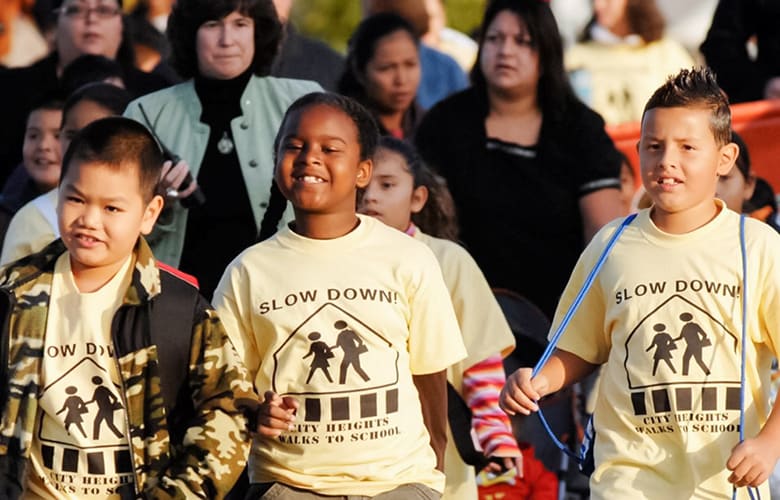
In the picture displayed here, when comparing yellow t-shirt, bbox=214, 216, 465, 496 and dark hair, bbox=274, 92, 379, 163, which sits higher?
dark hair, bbox=274, 92, 379, 163

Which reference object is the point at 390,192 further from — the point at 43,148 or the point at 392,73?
the point at 392,73

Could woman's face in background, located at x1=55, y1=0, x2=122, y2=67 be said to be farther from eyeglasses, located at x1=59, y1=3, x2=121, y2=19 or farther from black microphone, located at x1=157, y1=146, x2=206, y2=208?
black microphone, located at x1=157, y1=146, x2=206, y2=208

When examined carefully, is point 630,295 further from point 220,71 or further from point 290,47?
point 290,47

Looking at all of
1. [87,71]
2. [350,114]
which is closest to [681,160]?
[350,114]

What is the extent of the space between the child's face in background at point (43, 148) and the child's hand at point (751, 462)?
11.3ft

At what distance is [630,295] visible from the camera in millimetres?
5758

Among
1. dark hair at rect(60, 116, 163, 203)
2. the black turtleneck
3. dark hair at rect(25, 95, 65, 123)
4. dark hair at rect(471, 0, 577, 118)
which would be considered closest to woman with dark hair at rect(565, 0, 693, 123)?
dark hair at rect(471, 0, 577, 118)

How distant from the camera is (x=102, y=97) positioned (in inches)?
298

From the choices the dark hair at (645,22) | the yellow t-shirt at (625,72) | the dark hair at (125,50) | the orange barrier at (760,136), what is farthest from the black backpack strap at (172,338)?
the dark hair at (645,22)

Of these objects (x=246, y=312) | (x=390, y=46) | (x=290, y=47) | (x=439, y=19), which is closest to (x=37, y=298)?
(x=246, y=312)

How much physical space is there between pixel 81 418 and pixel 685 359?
1830 mm

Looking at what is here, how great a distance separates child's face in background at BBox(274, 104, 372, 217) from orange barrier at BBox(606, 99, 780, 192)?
11.6ft

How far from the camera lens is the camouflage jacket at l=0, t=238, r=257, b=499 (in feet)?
18.0

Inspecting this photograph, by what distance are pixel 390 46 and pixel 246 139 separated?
2136mm
